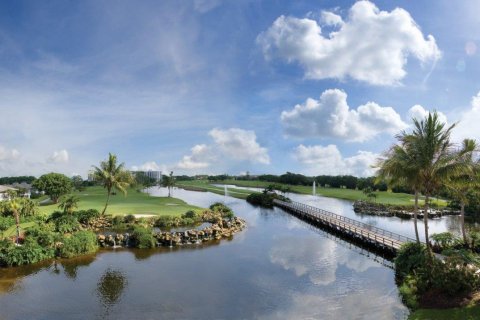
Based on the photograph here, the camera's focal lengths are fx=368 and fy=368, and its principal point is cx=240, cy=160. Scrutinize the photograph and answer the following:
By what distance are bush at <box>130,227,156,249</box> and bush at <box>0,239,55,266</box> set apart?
8296 mm

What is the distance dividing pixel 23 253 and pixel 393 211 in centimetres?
6843

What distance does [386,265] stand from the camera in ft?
111

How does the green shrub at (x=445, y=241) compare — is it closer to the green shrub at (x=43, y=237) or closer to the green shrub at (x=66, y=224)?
the green shrub at (x=43, y=237)

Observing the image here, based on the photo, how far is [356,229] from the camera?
156 feet

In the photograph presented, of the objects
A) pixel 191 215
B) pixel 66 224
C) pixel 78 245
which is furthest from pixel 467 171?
pixel 66 224

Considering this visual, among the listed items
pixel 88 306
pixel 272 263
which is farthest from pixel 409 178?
pixel 88 306

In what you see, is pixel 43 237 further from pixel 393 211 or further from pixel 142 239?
pixel 393 211

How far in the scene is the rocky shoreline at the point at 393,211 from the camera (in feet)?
240

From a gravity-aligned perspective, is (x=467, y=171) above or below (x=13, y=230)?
above

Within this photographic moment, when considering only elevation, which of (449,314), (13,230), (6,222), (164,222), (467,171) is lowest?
(449,314)

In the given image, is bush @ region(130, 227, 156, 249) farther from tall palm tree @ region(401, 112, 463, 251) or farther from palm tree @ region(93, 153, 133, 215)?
tall palm tree @ region(401, 112, 463, 251)

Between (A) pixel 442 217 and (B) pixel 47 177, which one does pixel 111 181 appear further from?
(A) pixel 442 217

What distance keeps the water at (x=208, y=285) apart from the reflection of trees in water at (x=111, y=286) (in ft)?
0.23

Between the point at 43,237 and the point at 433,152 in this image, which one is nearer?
the point at 433,152
